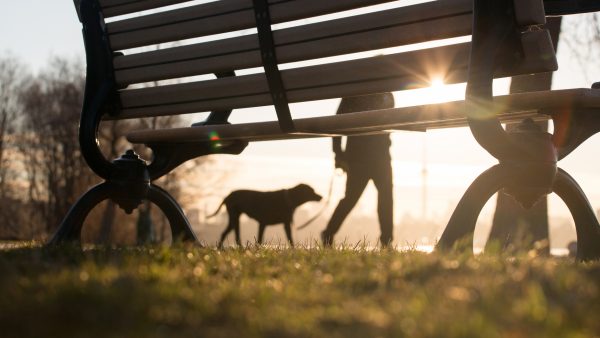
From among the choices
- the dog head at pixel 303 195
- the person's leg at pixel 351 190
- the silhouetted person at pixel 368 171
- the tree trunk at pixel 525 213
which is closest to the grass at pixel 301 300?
the person's leg at pixel 351 190

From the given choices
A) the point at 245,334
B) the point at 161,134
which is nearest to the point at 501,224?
the point at 161,134

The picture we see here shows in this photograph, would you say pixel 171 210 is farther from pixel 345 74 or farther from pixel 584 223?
pixel 584 223

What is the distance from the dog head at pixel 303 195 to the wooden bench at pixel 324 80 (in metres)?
8.58

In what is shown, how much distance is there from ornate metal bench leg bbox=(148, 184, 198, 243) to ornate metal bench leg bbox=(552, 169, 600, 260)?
2.14 metres

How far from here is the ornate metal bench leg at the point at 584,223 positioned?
4.13 metres

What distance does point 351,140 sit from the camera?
862 cm

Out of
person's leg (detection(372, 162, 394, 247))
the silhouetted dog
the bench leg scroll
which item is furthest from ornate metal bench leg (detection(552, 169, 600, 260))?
the silhouetted dog

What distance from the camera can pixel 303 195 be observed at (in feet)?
45.1

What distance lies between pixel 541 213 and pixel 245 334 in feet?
34.9

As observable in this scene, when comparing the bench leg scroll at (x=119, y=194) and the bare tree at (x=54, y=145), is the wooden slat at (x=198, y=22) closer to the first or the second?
the bench leg scroll at (x=119, y=194)

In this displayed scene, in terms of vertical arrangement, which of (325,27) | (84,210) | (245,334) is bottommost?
(245,334)

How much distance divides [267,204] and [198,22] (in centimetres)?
970

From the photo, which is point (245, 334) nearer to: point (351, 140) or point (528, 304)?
point (528, 304)

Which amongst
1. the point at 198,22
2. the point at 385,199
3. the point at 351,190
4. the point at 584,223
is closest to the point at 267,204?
the point at 385,199
